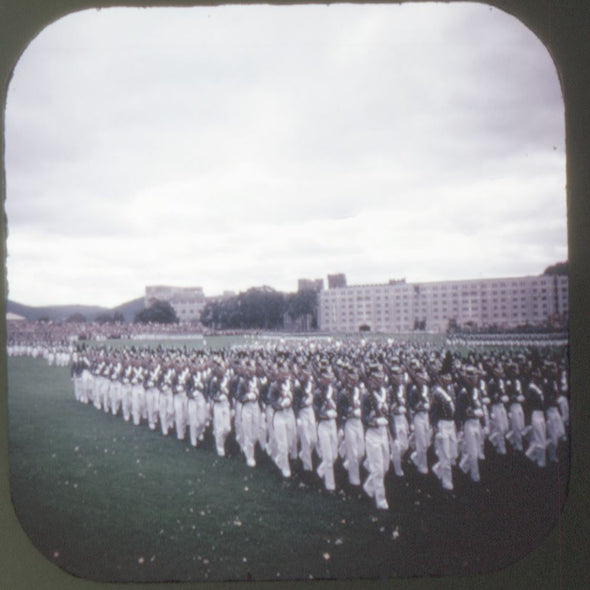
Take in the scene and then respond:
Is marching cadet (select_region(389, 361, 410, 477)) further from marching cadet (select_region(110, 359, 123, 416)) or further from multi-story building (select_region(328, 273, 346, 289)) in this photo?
marching cadet (select_region(110, 359, 123, 416))

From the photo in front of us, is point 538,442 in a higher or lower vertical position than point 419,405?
lower

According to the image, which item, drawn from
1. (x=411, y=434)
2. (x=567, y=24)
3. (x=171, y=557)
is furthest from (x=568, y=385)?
(x=171, y=557)

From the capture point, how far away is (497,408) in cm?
338

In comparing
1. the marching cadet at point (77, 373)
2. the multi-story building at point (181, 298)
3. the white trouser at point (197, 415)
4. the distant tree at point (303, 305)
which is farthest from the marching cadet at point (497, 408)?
the marching cadet at point (77, 373)

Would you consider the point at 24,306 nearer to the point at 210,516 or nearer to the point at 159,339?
the point at 159,339

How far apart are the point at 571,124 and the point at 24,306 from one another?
3.24 m

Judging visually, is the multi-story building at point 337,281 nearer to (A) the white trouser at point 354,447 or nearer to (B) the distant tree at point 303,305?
(B) the distant tree at point 303,305

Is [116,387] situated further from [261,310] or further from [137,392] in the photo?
[261,310]

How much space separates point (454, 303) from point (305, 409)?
1.54m

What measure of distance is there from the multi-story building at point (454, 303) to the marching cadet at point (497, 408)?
429 millimetres

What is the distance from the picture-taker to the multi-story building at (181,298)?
300cm

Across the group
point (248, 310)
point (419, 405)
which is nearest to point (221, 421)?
point (248, 310)

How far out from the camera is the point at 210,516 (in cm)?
287

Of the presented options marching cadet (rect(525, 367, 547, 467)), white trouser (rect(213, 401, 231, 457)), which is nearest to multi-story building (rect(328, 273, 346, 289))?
A: marching cadet (rect(525, 367, 547, 467))
